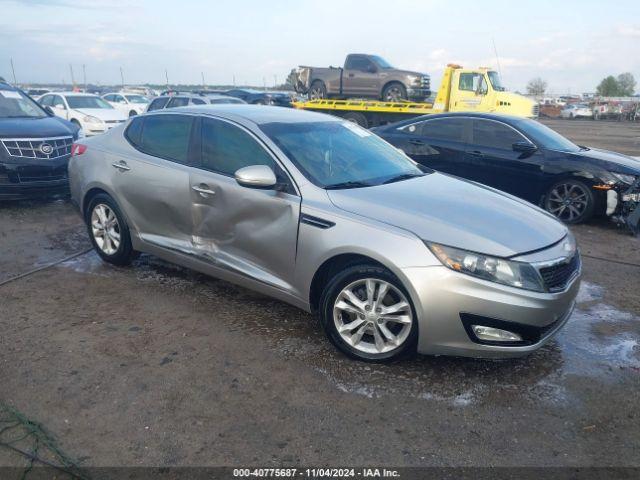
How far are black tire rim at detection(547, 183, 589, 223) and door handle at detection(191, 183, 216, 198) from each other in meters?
5.09

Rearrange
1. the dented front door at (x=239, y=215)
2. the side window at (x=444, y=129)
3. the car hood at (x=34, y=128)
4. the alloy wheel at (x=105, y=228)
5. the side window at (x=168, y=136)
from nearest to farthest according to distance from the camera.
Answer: the dented front door at (x=239, y=215) < the side window at (x=168, y=136) < the alloy wheel at (x=105, y=228) < the car hood at (x=34, y=128) < the side window at (x=444, y=129)

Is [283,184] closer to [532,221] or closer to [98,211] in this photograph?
[532,221]

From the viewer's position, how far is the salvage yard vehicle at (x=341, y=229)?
315 centimetres

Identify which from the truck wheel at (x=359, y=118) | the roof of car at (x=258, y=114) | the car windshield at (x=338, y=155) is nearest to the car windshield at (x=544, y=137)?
the car windshield at (x=338, y=155)

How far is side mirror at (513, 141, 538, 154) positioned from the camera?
24.3 ft

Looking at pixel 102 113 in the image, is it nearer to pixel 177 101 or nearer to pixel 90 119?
pixel 90 119

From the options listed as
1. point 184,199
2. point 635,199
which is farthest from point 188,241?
point 635,199

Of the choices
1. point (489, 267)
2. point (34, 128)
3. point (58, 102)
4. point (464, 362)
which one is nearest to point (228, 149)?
point (489, 267)

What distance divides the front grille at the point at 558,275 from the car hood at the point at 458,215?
0.15 m

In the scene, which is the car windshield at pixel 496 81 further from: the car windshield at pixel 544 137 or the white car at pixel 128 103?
the white car at pixel 128 103

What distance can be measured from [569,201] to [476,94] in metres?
9.47

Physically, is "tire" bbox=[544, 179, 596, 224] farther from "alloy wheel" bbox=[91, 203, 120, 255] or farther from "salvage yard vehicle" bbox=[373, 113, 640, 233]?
"alloy wheel" bbox=[91, 203, 120, 255]

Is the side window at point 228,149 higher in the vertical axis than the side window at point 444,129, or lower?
higher

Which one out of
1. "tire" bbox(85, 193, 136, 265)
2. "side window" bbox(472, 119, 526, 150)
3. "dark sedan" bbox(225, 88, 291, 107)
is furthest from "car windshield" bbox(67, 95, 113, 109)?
"side window" bbox(472, 119, 526, 150)
